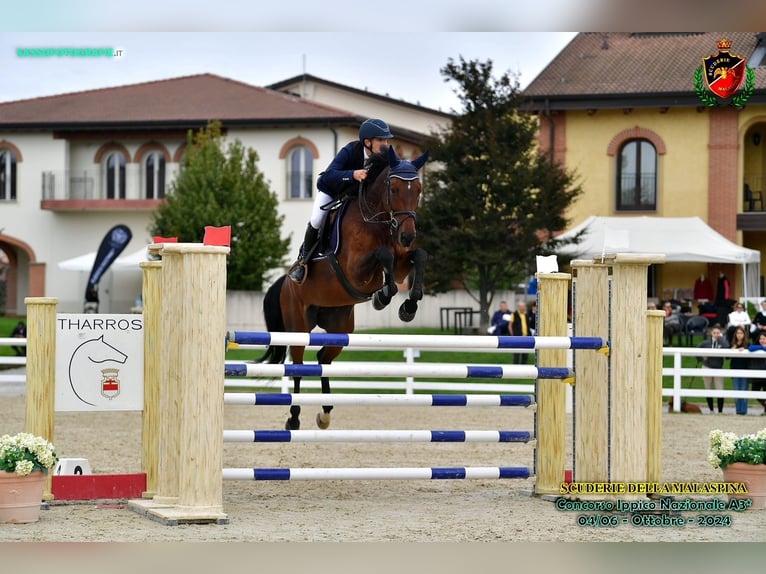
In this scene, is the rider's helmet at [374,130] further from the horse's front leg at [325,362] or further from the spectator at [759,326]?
the spectator at [759,326]

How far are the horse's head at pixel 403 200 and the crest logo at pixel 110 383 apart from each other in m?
1.99

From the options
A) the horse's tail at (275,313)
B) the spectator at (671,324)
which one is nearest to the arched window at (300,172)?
the spectator at (671,324)

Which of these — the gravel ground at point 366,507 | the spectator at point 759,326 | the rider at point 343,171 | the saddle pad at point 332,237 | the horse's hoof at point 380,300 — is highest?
the rider at point 343,171

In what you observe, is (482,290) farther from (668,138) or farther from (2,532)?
(2,532)

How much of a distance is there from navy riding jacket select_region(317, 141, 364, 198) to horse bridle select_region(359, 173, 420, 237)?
0.20 meters

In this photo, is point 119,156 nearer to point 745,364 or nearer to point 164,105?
point 164,105

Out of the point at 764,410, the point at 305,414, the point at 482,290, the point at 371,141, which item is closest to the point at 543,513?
the point at 371,141

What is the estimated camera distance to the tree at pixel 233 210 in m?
29.4

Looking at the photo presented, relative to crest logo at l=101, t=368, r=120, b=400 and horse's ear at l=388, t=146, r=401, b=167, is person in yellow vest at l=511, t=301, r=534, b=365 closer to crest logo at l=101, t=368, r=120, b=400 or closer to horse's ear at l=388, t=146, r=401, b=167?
horse's ear at l=388, t=146, r=401, b=167

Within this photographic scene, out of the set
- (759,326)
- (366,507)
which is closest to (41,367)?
(366,507)

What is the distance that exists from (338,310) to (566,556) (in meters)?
3.63

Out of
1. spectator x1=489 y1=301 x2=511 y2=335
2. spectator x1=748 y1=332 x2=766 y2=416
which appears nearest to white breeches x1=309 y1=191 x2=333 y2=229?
spectator x1=748 y1=332 x2=766 y2=416

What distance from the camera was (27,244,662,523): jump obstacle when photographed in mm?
6137

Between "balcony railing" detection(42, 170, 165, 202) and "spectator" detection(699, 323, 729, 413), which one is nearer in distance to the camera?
"spectator" detection(699, 323, 729, 413)
